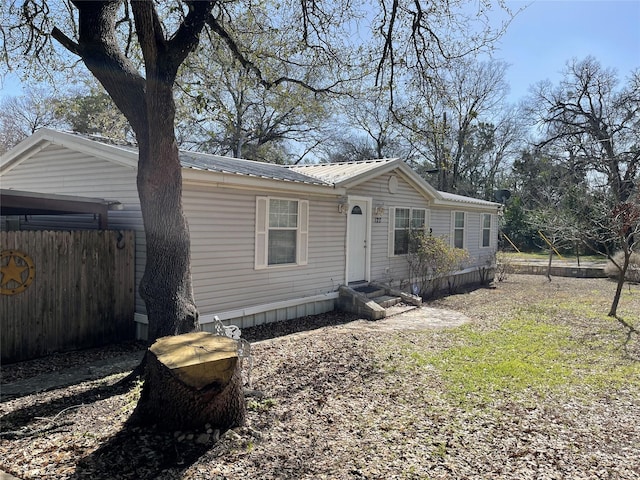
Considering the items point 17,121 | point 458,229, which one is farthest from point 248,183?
point 17,121

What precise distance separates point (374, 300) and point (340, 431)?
21.0ft

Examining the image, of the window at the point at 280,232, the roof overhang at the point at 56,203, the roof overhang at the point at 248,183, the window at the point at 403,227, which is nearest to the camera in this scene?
the roof overhang at the point at 56,203

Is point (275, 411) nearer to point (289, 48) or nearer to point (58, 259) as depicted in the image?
point (58, 259)

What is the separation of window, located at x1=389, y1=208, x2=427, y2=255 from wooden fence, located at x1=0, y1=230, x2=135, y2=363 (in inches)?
273

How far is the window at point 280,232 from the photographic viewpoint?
8.03 metres

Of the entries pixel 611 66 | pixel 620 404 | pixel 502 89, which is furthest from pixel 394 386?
pixel 611 66

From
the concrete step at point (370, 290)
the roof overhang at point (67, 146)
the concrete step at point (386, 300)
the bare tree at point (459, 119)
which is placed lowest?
the concrete step at point (386, 300)

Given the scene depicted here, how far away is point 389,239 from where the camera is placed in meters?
11.6

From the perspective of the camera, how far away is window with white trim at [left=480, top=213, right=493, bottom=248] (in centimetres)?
1661

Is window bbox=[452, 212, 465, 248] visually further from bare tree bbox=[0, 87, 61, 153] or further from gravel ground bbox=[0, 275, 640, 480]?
bare tree bbox=[0, 87, 61, 153]

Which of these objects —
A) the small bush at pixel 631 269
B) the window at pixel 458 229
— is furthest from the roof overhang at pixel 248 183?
the small bush at pixel 631 269

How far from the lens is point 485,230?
17000 mm

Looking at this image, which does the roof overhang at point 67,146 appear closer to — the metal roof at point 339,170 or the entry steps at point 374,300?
the metal roof at point 339,170

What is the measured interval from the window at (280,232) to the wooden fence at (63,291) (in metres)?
2.21
